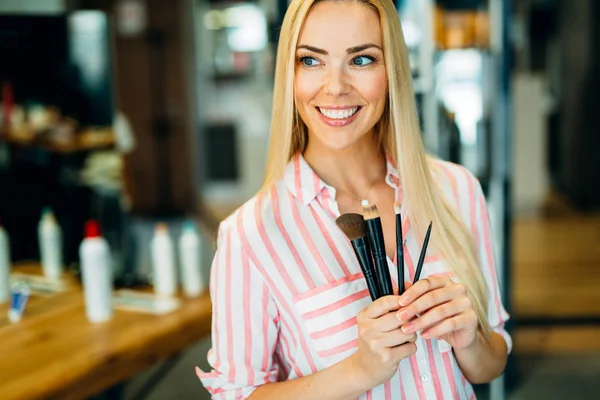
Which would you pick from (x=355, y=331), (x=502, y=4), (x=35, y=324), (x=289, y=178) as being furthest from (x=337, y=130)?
(x=502, y=4)

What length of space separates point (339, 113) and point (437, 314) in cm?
34

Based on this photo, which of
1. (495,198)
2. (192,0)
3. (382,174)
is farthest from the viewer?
(192,0)

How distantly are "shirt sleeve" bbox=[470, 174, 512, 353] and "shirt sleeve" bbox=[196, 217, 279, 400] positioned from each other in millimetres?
401

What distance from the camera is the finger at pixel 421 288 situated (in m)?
0.97

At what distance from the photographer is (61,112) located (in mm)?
2795

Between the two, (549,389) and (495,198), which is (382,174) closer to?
(495,198)

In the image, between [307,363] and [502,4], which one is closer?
[307,363]

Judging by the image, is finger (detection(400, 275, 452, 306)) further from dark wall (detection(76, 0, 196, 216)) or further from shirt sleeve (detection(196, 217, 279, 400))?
dark wall (detection(76, 0, 196, 216))

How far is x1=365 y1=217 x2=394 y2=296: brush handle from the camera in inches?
36.6

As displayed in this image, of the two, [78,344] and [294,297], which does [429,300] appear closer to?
[294,297]

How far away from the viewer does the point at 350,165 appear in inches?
49.9

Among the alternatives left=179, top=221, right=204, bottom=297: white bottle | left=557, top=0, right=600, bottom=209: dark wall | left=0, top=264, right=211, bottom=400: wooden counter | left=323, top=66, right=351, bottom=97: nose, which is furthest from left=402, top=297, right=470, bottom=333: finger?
left=557, top=0, right=600, bottom=209: dark wall

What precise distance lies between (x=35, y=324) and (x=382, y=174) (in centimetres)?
122

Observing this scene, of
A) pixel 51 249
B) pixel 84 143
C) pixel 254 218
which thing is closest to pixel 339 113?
pixel 254 218
